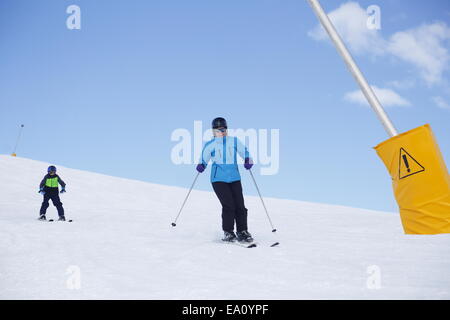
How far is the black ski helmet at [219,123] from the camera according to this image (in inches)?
230

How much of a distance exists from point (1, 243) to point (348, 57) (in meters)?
5.36

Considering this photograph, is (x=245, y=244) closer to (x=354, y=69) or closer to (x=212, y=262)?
(x=212, y=262)

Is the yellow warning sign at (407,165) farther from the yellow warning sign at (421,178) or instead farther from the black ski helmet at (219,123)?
the black ski helmet at (219,123)

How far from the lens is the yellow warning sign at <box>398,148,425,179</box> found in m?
2.99

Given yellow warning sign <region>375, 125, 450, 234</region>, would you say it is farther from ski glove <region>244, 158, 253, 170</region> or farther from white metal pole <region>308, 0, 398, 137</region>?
ski glove <region>244, 158, 253, 170</region>

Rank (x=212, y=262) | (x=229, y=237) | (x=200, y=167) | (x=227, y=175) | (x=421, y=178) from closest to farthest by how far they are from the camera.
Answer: (x=421, y=178), (x=212, y=262), (x=229, y=237), (x=227, y=175), (x=200, y=167)

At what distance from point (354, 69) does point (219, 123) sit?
3.23 m

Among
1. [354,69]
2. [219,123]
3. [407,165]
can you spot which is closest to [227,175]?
[219,123]

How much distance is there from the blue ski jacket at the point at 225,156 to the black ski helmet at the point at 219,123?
0.20 meters

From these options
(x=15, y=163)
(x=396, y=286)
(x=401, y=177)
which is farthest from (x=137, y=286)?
(x=15, y=163)

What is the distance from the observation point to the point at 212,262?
4.19 meters

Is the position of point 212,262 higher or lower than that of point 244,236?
lower
